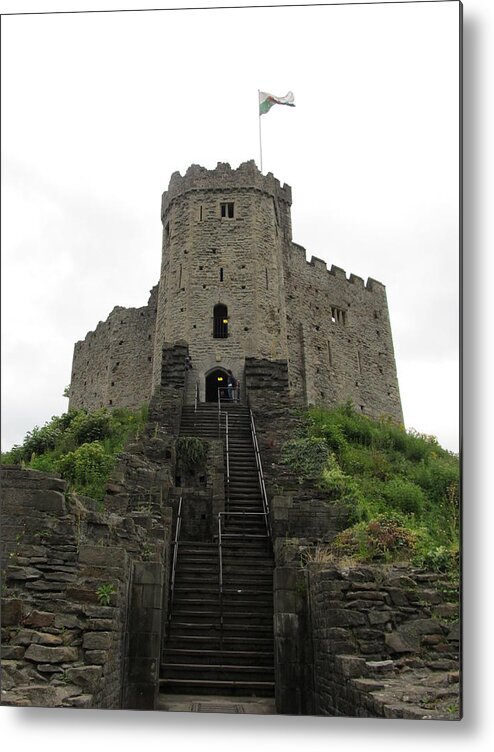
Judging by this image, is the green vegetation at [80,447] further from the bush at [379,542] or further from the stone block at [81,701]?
the stone block at [81,701]

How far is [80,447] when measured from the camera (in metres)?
15.7

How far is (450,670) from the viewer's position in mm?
7020

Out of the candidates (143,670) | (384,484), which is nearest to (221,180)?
(384,484)

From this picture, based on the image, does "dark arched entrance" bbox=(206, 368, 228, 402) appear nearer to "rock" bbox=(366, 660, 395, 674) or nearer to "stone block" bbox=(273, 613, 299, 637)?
"stone block" bbox=(273, 613, 299, 637)

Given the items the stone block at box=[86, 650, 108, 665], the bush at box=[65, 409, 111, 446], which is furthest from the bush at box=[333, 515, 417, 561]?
the bush at box=[65, 409, 111, 446]

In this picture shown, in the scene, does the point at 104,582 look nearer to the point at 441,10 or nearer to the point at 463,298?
the point at 463,298

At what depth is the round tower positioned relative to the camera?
26.7 meters

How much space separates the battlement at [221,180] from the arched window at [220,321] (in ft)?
18.2

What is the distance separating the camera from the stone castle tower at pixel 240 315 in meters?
27.1

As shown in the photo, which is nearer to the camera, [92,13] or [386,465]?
[92,13]

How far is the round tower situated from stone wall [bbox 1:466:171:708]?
1703 cm

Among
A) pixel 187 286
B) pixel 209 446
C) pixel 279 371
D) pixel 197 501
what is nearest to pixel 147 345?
pixel 187 286

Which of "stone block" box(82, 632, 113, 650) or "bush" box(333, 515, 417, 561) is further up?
"bush" box(333, 515, 417, 561)

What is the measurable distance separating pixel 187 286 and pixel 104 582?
20893 mm
